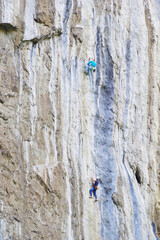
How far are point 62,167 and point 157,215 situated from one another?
4.75m

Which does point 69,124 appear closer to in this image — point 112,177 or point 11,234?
point 112,177

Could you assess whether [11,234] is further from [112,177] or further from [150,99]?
[150,99]

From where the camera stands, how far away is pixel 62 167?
10117mm

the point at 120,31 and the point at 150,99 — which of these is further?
the point at 150,99

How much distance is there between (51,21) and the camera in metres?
10.3

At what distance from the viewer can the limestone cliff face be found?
9195mm

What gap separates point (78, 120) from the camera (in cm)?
1107

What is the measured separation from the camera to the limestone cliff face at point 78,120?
9.20 metres

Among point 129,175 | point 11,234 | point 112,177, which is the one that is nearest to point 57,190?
point 11,234

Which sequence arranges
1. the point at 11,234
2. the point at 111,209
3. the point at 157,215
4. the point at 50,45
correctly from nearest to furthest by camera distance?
the point at 11,234
the point at 50,45
the point at 111,209
the point at 157,215

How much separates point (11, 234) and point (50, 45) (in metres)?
4.79

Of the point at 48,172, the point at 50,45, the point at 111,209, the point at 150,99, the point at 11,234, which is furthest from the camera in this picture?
the point at 150,99

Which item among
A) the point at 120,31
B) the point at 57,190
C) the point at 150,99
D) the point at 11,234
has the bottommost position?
the point at 11,234

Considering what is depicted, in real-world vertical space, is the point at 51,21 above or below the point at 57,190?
above
